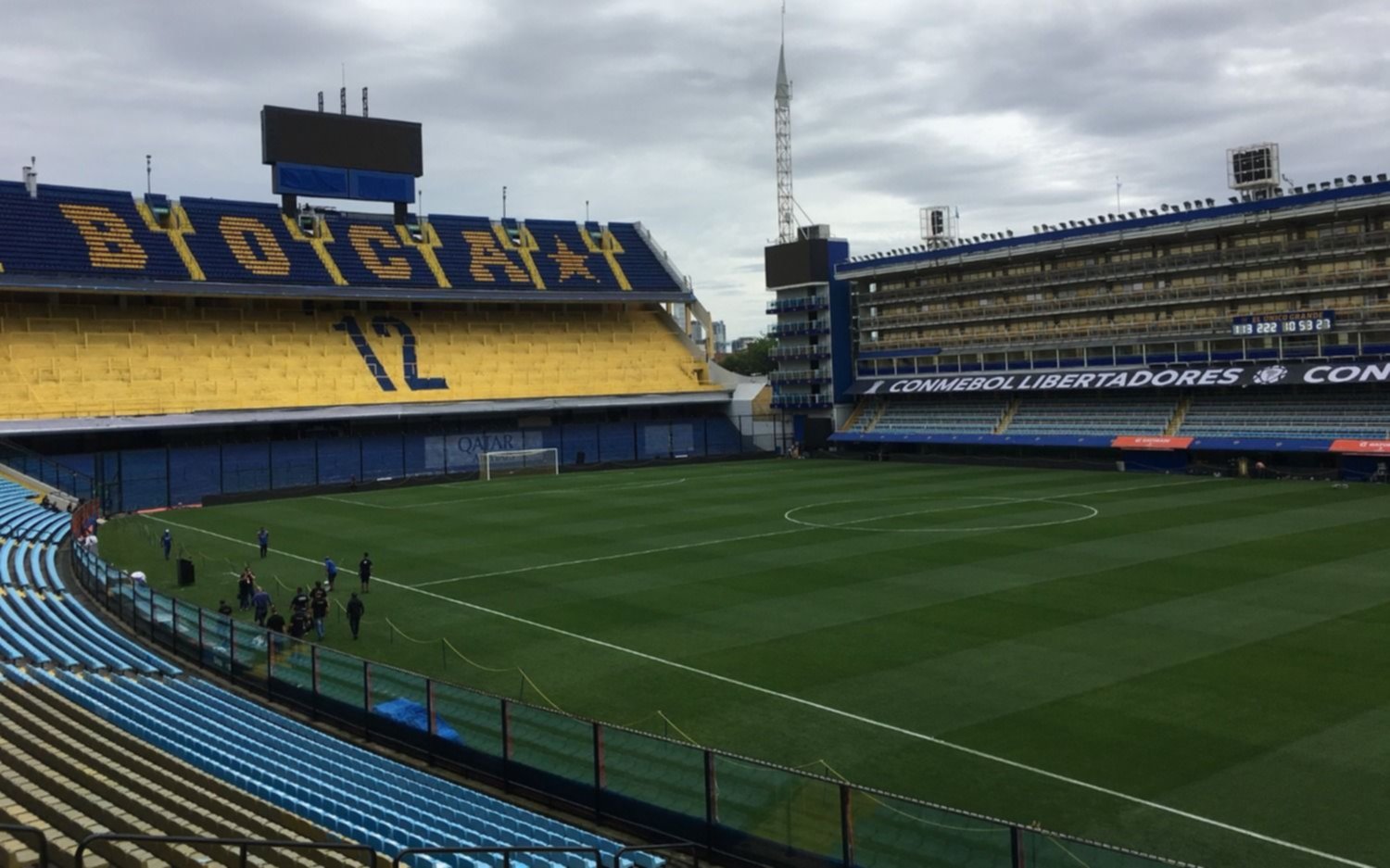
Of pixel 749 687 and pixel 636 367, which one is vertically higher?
pixel 636 367

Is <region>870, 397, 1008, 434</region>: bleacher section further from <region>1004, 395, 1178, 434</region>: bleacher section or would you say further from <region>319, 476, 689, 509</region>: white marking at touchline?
<region>319, 476, 689, 509</region>: white marking at touchline

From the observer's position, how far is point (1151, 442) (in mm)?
63812

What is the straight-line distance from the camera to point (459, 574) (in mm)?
37406

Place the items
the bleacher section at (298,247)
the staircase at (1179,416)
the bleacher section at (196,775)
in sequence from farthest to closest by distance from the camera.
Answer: the bleacher section at (298,247) → the staircase at (1179,416) → the bleacher section at (196,775)

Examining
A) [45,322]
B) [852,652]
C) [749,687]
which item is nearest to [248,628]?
[749,687]

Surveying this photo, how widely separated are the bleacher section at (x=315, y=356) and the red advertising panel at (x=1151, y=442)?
33.3 metres

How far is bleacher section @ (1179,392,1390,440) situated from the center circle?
666 inches

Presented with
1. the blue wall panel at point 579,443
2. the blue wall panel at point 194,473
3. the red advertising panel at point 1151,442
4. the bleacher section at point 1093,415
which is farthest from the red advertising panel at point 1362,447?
the blue wall panel at point 194,473

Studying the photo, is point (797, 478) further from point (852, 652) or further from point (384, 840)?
point (384, 840)

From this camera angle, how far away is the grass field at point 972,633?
17375mm

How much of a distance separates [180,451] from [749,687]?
2075 inches

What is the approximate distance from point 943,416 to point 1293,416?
78.0ft

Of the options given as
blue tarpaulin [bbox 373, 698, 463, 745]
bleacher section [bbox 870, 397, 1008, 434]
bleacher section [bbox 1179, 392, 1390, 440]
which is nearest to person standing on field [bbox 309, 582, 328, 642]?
blue tarpaulin [bbox 373, 698, 463, 745]

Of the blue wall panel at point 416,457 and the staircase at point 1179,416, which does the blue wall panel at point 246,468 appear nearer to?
the blue wall panel at point 416,457
